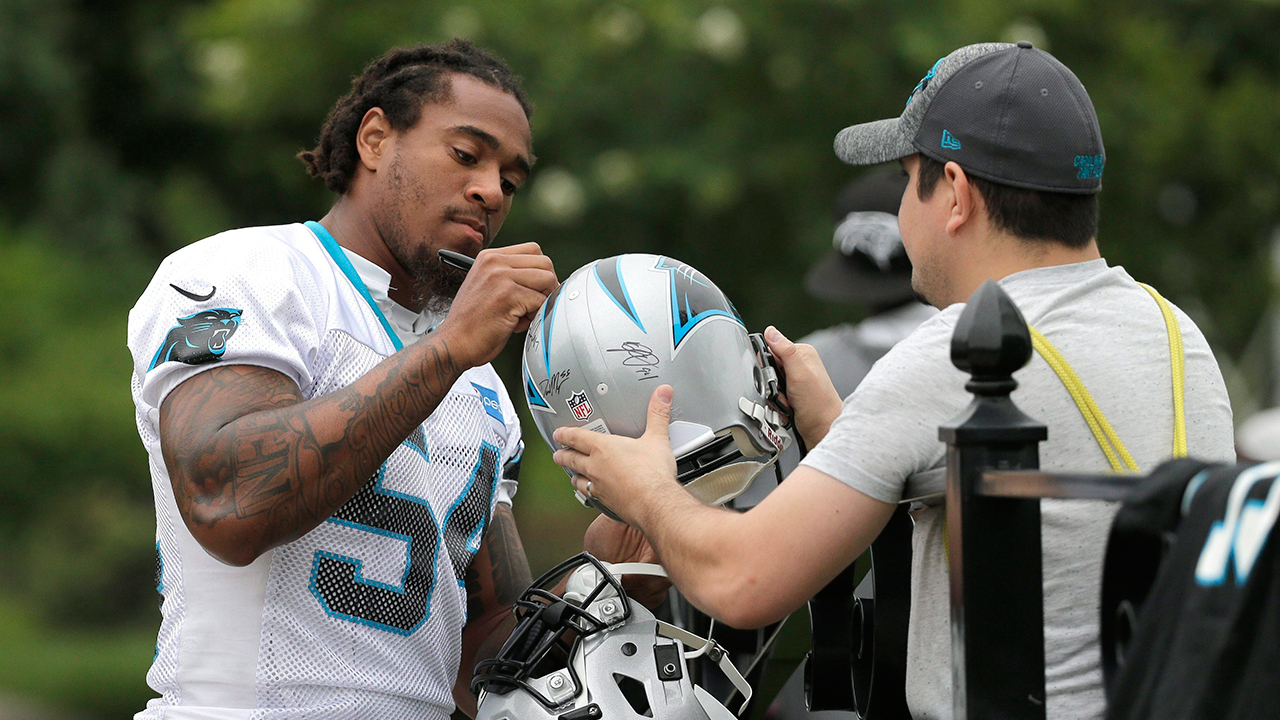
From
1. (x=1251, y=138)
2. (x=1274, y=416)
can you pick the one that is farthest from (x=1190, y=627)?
(x=1251, y=138)

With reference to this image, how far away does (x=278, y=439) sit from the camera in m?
2.47

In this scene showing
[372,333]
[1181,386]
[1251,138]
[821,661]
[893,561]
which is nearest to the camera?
[1181,386]

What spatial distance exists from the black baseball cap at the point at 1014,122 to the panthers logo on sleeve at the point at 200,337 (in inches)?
57.4

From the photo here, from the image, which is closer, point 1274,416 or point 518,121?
point 518,121

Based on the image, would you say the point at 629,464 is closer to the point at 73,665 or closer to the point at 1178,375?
the point at 1178,375

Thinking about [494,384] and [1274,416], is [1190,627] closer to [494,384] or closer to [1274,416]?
[494,384]

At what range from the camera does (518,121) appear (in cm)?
341

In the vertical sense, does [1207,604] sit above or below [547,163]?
below

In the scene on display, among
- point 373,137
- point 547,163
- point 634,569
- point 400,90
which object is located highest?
point 547,163

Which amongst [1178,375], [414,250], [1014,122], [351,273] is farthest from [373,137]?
[1178,375]

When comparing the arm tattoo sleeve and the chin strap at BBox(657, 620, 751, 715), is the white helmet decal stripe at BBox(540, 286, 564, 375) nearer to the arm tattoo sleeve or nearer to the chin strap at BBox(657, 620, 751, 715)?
the arm tattoo sleeve

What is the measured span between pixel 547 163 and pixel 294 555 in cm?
543

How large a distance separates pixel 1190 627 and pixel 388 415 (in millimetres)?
1612
